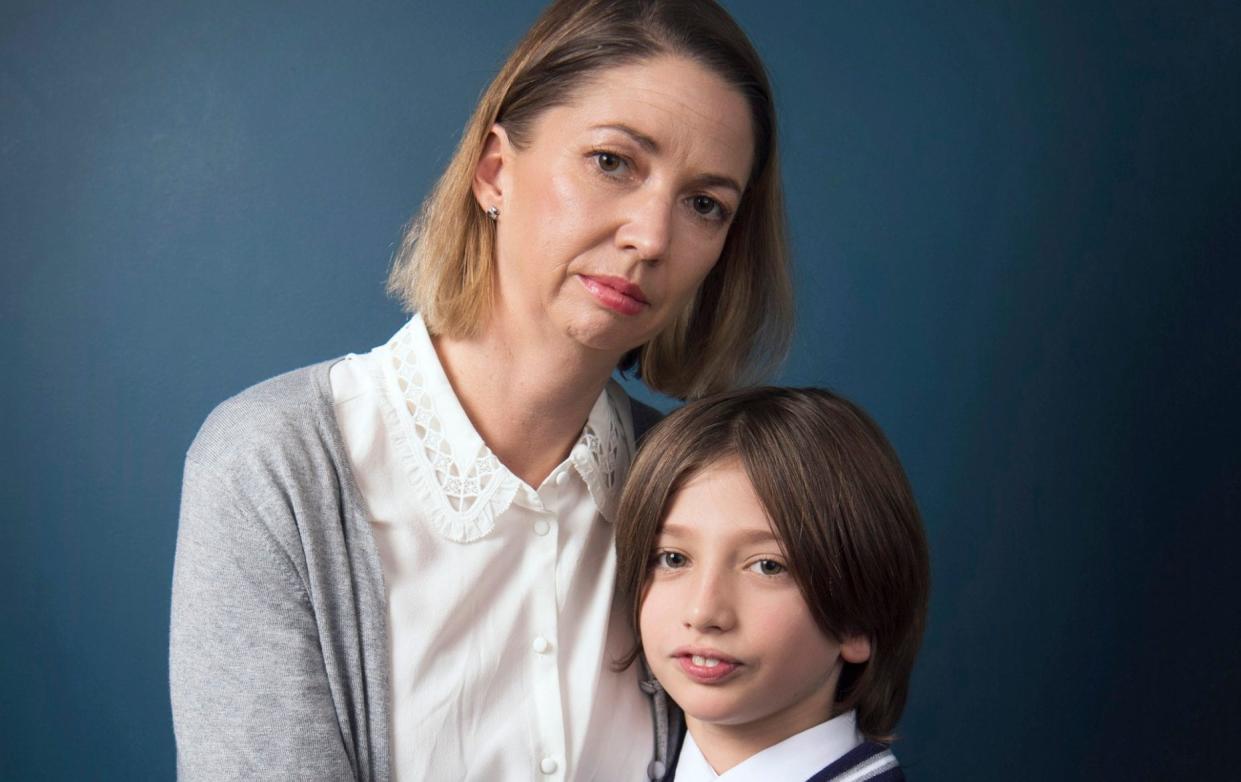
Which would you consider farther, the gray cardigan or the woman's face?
the woman's face

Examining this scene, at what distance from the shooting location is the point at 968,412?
7.73 ft

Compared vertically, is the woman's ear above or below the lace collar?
above

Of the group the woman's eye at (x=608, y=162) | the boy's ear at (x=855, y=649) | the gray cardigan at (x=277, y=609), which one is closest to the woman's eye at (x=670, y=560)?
the boy's ear at (x=855, y=649)

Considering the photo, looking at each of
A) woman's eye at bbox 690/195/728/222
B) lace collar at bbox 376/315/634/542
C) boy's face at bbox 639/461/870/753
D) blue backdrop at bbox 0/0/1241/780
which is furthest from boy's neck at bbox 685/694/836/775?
blue backdrop at bbox 0/0/1241/780

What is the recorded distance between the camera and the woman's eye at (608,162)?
5.26ft

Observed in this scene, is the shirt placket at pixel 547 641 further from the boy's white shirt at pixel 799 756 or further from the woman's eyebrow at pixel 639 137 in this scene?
the woman's eyebrow at pixel 639 137

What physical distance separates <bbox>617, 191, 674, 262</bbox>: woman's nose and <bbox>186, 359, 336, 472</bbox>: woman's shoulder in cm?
40

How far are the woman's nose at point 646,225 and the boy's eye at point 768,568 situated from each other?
366 millimetres

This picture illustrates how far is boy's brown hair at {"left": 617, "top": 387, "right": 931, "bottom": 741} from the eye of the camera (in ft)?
5.23

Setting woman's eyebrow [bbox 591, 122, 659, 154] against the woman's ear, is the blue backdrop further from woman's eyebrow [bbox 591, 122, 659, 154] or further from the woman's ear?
woman's eyebrow [bbox 591, 122, 659, 154]

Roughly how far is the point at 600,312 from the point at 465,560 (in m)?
0.33

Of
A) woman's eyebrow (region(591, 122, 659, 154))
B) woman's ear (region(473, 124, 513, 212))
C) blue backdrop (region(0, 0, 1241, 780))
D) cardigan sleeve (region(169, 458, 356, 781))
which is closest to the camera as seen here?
cardigan sleeve (region(169, 458, 356, 781))

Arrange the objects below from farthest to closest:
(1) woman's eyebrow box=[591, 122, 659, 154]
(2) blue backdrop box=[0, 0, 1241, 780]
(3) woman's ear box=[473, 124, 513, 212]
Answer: (2) blue backdrop box=[0, 0, 1241, 780]
(3) woman's ear box=[473, 124, 513, 212]
(1) woman's eyebrow box=[591, 122, 659, 154]

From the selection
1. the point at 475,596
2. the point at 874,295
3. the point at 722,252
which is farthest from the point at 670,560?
the point at 874,295
